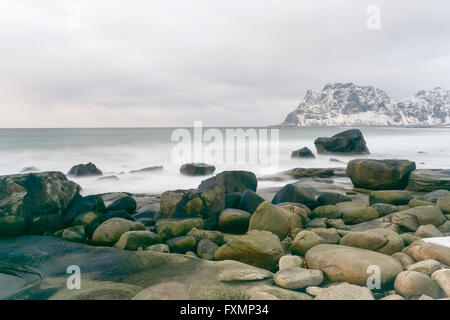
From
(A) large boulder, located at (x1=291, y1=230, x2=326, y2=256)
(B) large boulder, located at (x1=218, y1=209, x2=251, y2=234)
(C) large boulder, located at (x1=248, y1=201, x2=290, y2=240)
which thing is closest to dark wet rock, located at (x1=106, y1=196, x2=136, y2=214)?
(B) large boulder, located at (x1=218, y1=209, x2=251, y2=234)

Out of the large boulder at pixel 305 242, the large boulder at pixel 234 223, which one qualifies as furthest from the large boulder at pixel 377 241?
the large boulder at pixel 234 223

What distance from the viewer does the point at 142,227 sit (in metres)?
5.82

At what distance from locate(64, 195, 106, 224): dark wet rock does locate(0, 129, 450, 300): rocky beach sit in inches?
1.2

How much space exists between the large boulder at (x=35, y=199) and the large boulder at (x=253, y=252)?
14.0 ft

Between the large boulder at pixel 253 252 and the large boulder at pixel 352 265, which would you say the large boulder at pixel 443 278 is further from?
the large boulder at pixel 253 252

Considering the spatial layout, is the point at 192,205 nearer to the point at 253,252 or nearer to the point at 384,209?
the point at 253,252

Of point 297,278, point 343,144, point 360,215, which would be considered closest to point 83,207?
point 297,278

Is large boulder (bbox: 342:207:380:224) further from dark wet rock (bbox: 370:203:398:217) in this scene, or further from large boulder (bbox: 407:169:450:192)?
large boulder (bbox: 407:169:450:192)

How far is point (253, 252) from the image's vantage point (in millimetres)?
4320

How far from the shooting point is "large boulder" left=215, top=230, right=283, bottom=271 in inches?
169

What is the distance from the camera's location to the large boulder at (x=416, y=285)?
3.26 meters
